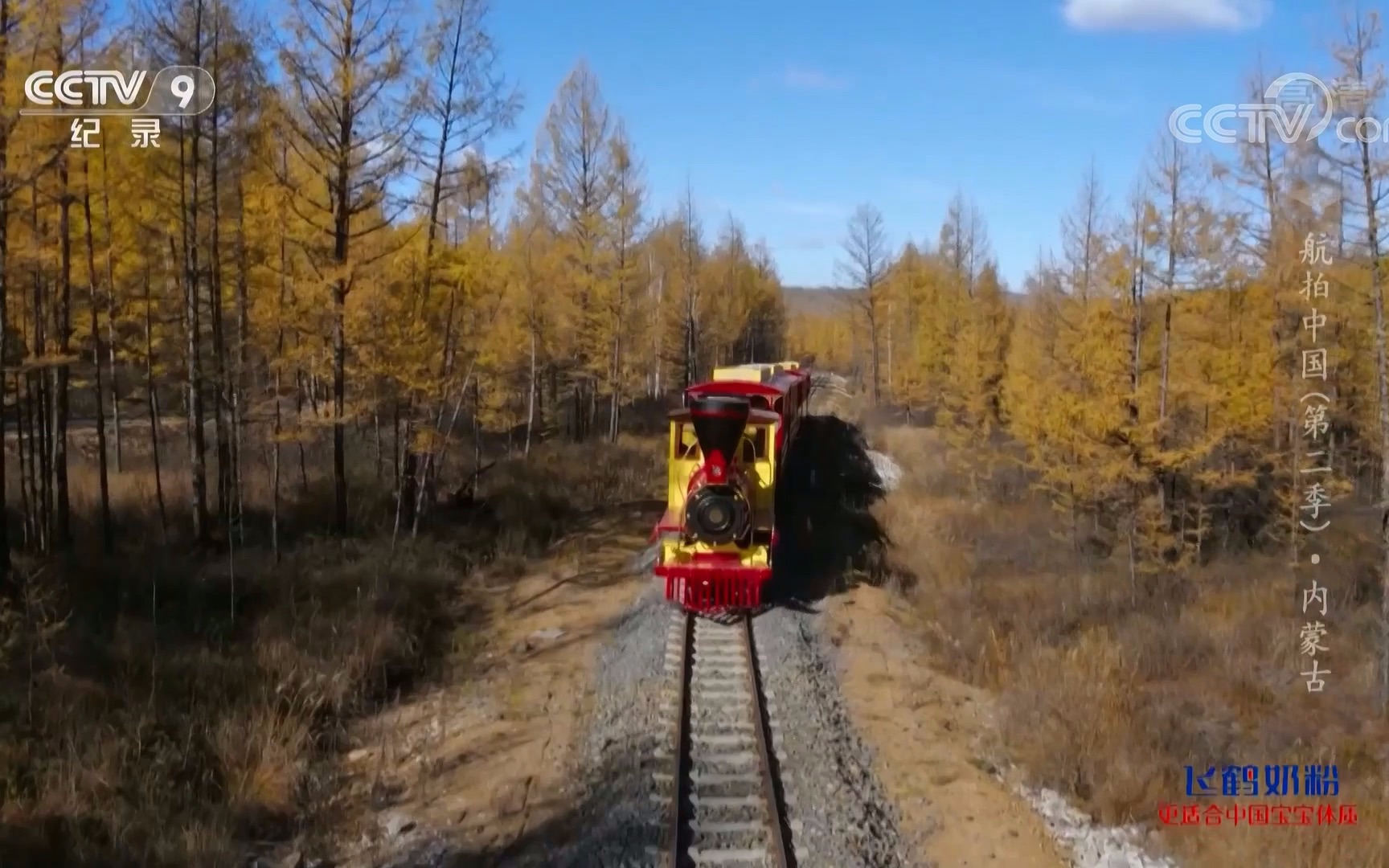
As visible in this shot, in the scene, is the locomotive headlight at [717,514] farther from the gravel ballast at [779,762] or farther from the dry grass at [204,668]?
the dry grass at [204,668]

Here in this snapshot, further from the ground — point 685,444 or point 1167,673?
point 685,444

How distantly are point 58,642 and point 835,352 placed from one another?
89338 mm

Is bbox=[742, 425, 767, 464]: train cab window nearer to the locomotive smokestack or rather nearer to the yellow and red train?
the yellow and red train

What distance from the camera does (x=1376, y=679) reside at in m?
11.0

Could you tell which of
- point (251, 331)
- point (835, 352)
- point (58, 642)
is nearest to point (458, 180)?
point (251, 331)

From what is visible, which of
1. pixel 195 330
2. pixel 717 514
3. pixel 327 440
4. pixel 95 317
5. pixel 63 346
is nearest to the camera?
pixel 717 514

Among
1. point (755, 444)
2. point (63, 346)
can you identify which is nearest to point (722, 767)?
point (755, 444)

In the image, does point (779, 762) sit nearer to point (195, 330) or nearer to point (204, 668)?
point (204, 668)

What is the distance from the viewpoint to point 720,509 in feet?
41.2

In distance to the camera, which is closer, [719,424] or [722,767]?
[722,767]

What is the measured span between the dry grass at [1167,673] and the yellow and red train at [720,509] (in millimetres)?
2726

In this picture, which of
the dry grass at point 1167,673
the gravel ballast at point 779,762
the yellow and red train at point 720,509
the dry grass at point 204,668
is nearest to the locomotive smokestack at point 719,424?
the yellow and red train at point 720,509

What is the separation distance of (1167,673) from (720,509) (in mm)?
5858

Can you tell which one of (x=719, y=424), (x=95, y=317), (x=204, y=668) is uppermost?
(x=95, y=317)
